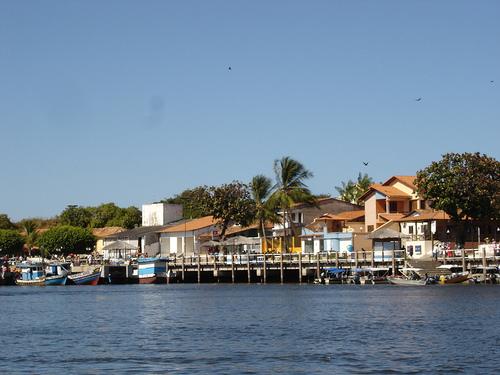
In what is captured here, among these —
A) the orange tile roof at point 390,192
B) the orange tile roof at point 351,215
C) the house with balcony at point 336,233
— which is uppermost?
the orange tile roof at point 390,192

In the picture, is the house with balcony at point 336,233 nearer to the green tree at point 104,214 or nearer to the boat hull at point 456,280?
the boat hull at point 456,280

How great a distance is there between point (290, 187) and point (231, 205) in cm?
1167

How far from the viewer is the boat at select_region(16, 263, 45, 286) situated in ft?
368

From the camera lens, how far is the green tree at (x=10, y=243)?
498ft

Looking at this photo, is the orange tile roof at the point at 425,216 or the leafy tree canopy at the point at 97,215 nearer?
the orange tile roof at the point at 425,216

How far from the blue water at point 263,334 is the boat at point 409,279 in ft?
27.4

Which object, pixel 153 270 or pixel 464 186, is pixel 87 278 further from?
pixel 464 186

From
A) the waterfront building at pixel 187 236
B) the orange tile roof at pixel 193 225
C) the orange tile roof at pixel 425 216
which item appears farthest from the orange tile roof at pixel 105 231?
the orange tile roof at pixel 425 216

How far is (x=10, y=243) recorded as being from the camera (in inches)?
6014

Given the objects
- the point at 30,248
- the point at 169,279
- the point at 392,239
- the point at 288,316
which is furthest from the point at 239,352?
the point at 30,248

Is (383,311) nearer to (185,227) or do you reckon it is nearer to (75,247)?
(185,227)

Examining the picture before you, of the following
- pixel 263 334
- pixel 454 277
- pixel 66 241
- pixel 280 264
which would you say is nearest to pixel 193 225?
pixel 66 241

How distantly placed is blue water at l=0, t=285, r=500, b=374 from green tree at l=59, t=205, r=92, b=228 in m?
115

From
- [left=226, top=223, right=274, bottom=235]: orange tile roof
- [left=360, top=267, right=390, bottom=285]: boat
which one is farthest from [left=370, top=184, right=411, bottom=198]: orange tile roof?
[left=226, top=223, right=274, bottom=235]: orange tile roof
